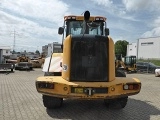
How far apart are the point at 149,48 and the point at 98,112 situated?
96126mm

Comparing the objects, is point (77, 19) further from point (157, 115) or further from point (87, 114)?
→ point (157, 115)

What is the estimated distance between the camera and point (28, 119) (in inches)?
255

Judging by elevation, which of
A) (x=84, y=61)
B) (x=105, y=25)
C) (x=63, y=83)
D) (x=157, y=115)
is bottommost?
(x=157, y=115)

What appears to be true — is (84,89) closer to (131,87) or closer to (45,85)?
(45,85)

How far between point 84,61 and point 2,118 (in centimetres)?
259

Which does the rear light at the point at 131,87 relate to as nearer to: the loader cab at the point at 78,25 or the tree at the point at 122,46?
the loader cab at the point at 78,25

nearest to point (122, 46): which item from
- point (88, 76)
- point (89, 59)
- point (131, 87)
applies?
point (131, 87)

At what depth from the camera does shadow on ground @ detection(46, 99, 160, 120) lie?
22.7 feet

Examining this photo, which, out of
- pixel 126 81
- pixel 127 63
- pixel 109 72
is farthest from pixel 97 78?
pixel 127 63

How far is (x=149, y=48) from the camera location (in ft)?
327

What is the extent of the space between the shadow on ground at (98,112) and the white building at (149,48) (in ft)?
290

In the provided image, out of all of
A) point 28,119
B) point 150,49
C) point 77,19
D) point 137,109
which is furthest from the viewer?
point 150,49

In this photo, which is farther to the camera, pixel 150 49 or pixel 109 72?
pixel 150 49

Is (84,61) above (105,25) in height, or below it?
below
